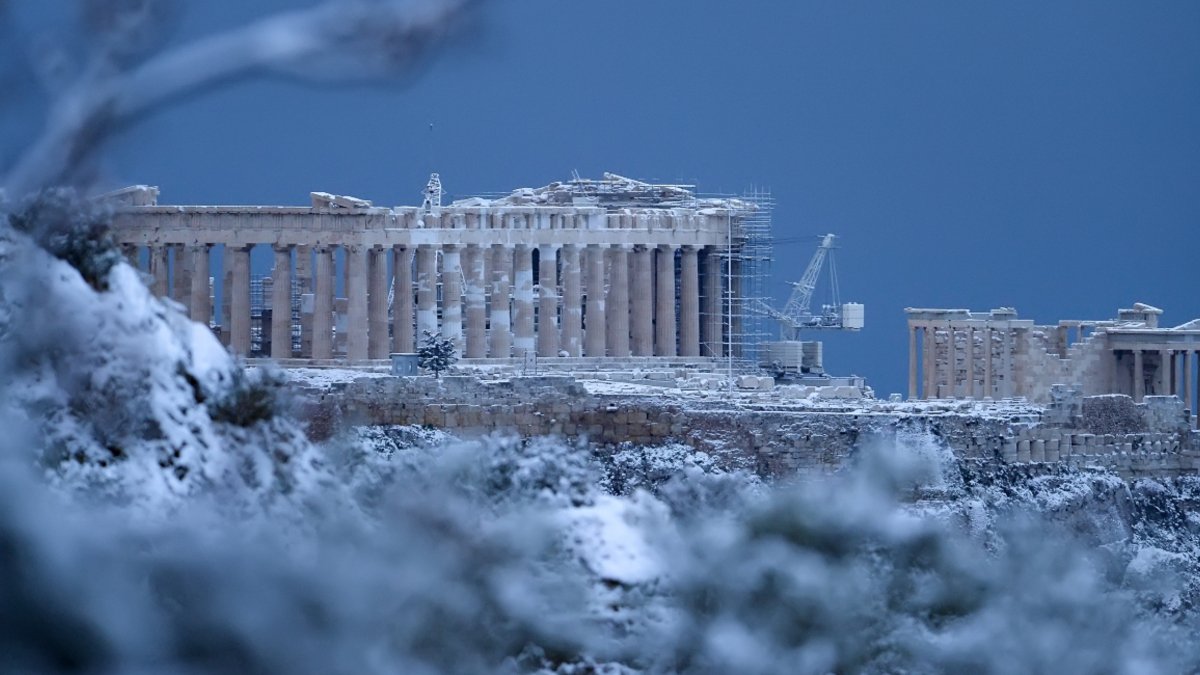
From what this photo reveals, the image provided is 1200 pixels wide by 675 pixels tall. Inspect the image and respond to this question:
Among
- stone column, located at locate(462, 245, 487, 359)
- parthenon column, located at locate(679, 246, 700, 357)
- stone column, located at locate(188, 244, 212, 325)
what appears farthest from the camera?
parthenon column, located at locate(679, 246, 700, 357)

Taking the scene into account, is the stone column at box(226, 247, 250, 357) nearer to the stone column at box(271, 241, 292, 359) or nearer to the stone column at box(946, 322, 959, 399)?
the stone column at box(271, 241, 292, 359)

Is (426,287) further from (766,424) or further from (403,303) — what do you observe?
(766,424)

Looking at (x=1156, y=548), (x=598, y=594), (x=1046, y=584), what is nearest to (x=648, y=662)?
(x=598, y=594)

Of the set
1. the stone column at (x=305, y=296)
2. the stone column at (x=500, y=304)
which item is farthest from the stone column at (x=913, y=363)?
the stone column at (x=305, y=296)

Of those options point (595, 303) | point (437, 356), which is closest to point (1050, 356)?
point (595, 303)

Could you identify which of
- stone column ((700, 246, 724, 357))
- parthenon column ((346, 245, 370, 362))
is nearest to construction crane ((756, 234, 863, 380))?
stone column ((700, 246, 724, 357))
